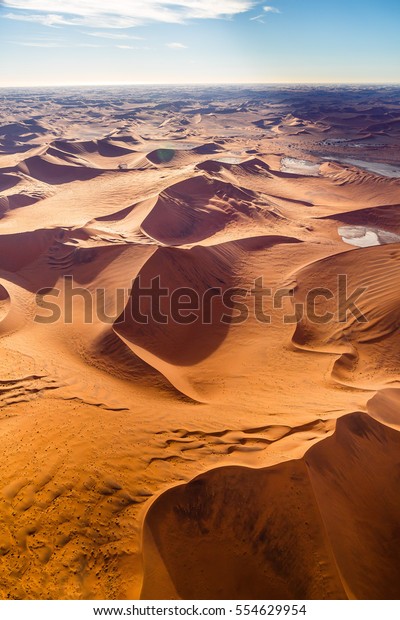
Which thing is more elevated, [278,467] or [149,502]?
[278,467]

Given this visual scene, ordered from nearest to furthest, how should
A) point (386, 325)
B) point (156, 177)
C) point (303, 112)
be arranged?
point (386, 325), point (156, 177), point (303, 112)

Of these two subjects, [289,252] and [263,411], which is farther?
[289,252]

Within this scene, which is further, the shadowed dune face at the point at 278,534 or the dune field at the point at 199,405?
the dune field at the point at 199,405

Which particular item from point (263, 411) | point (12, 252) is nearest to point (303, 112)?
point (12, 252)

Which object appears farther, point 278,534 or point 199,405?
point 199,405
